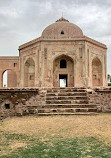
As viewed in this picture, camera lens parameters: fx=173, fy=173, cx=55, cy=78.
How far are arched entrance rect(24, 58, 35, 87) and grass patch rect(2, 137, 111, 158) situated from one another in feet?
46.0

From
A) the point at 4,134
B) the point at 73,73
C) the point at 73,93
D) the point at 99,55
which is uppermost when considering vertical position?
the point at 99,55

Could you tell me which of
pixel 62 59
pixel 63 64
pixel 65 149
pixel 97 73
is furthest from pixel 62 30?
pixel 65 149

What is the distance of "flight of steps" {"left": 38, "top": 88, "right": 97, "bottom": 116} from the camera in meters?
6.27

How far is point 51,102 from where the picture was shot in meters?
6.87

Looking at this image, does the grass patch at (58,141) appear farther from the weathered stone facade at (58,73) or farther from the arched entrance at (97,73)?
the arched entrance at (97,73)

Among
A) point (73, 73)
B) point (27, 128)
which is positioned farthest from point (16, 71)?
point (27, 128)

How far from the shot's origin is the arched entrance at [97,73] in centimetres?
1692

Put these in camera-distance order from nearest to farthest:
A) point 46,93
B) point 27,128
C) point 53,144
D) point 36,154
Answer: point 36,154 → point 53,144 → point 27,128 → point 46,93

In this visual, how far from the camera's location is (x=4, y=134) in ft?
12.8

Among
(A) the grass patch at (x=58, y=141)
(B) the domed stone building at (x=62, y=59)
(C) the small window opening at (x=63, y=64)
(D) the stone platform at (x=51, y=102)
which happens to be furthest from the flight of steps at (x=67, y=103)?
(C) the small window opening at (x=63, y=64)

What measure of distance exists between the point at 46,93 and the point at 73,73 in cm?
866

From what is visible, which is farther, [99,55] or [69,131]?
[99,55]

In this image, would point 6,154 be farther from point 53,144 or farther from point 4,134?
point 4,134

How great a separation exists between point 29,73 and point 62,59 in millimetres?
3783
